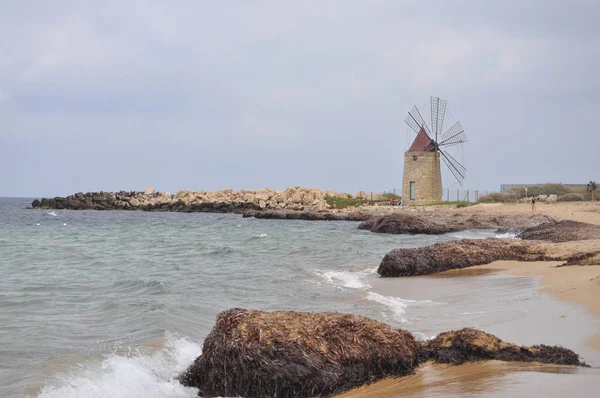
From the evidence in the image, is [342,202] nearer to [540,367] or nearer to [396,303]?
[396,303]

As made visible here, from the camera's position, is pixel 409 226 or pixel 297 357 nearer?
pixel 297 357

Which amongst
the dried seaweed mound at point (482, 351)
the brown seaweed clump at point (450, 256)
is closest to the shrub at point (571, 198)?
the brown seaweed clump at point (450, 256)

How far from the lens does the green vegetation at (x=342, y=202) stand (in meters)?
66.2

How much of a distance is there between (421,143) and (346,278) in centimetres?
4486

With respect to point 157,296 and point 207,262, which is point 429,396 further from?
point 207,262

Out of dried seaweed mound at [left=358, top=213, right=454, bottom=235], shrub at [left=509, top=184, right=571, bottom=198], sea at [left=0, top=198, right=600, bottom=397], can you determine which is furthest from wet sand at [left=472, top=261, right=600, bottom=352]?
shrub at [left=509, top=184, right=571, bottom=198]

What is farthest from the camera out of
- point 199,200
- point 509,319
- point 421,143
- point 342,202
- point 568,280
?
point 199,200

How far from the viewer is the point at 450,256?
1625cm

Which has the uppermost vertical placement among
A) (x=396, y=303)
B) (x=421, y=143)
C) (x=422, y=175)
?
(x=421, y=143)

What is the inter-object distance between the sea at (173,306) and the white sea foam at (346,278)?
44 millimetres

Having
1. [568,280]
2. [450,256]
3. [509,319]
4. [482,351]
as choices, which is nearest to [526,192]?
[450,256]

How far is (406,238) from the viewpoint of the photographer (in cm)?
3059

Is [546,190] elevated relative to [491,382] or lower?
elevated

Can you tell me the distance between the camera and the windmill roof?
5822 cm
